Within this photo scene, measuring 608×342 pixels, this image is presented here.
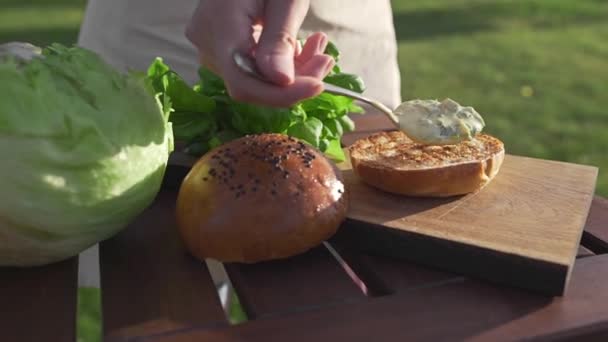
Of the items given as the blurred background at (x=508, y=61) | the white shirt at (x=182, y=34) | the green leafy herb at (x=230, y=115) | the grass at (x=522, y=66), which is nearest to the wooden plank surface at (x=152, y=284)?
the green leafy herb at (x=230, y=115)

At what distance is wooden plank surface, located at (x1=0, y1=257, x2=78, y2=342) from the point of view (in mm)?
1151

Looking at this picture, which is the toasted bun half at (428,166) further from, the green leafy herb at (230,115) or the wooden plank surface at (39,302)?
the wooden plank surface at (39,302)

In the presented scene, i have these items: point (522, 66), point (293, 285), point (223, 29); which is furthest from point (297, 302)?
point (522, 66)

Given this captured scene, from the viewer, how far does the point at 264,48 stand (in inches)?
54.7

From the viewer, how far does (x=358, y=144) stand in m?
1.74

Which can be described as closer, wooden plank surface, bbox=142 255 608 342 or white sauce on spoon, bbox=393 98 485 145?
wooden plank surface, bbox=142 255 608 342

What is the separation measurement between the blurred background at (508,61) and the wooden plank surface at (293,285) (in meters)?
1.68

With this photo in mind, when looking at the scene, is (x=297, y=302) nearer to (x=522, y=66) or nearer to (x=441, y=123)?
(x=441, y=123)

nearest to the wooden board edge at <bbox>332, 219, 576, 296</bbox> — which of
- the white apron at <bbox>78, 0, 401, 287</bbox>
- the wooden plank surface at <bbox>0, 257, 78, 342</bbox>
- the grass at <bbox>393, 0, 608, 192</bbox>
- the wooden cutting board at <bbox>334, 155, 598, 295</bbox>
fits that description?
the wooden cutting board at <bbox>334, 155, 598, 295</bbox>

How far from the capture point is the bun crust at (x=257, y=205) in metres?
1.29

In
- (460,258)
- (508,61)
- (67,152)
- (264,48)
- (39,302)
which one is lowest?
(508,61)

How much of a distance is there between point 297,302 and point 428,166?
0.45m

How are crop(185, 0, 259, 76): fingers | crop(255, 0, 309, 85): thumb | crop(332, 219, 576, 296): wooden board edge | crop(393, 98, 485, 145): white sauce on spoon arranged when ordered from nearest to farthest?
crop(332, 219, 576, 296): wooden board edge → crop(255, 0, 309, 85): thumb → crop(185, 0, 259, 76): fingers → crop(393, 98, 485, 145): white sauce on spoon

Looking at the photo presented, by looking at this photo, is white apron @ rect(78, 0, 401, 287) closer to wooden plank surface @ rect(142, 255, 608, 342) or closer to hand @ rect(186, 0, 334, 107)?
hand @ rect(186, 0, 334, 107)
